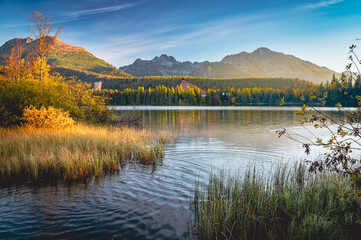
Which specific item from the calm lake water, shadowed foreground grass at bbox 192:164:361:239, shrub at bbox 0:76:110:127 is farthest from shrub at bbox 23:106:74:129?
shadowed foreground grass at bbox 192:164:361:239

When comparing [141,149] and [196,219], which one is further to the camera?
[141,149]

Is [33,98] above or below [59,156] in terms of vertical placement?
above

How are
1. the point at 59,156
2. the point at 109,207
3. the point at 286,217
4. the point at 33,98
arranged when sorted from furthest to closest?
1. the point at 33,98
2. the point at 59,156
3. the point at 109,207
4. the point at 286,217

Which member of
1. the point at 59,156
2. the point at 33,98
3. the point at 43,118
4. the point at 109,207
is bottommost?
the point at 109,207

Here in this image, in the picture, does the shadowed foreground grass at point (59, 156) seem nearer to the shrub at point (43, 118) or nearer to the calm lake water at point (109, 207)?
the calm lake water at point (109, 207)

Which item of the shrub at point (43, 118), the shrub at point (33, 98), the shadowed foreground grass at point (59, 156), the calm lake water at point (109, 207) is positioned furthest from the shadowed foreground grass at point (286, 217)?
the shrub at point (33, 98)

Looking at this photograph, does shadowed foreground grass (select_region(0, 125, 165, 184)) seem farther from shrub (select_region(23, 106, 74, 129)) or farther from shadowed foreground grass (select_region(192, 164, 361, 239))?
shadowed foreground grass (select_region(192, 164, 361, 239))

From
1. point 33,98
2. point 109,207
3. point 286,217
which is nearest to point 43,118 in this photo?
point 33,98

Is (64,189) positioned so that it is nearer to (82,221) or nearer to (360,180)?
(82,221)

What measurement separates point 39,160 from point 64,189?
9.31 feet

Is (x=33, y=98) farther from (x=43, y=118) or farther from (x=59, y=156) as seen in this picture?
(x=59, y=156)

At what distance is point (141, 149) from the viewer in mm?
14625

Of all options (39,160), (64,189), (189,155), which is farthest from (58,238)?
(189,155)

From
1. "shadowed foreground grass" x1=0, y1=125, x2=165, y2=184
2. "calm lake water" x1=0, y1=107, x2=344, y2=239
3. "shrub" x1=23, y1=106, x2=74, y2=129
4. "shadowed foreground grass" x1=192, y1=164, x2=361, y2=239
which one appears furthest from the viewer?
"shrub" x1=23, y1=106, x2=74, y2=129
